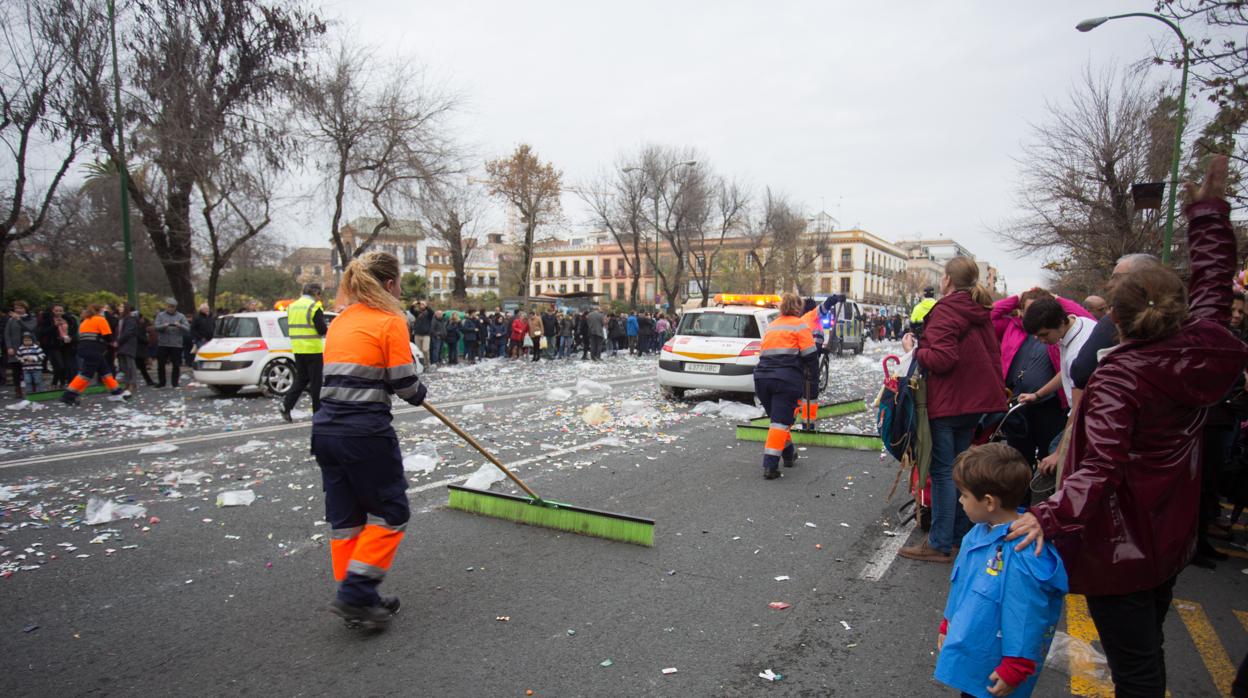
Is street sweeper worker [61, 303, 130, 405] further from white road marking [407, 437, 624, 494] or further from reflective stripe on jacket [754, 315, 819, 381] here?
reflective stripe on jacket [754, 315, 819, 381]

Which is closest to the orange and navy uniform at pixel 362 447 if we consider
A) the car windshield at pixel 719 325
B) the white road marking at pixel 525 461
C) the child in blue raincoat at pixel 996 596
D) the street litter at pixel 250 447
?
the white road marking at pixel 525 461

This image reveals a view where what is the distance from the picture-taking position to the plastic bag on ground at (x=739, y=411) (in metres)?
10.2

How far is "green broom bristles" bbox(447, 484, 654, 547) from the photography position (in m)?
4.58

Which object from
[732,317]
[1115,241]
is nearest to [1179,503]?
[732,317]

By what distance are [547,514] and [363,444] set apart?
1.89 meters

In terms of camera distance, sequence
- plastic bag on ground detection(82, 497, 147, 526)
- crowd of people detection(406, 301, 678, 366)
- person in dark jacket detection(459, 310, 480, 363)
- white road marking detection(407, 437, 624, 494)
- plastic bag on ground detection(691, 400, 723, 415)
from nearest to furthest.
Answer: plastic bag on ground detection(82, 497, 147, 526) → white road marking detection(407, 437, 624, 494) → plastic bag on ground detection(691, 400, 723, 415) → crowd of people detection(406, 301, 678, 366) → person in dark jacket detection(459, 310, 480, 363)

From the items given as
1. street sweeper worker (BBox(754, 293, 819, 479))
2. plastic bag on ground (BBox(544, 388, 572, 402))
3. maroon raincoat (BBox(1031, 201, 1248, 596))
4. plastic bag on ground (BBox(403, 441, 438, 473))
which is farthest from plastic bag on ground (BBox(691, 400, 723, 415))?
maroon raincoat (BBox(1031, 201, 1248, 596))

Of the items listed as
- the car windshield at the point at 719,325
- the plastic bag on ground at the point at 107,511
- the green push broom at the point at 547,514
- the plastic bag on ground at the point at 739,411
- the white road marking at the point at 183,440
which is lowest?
the white road marking at the point at 183,440

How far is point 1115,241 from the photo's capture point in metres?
20.9

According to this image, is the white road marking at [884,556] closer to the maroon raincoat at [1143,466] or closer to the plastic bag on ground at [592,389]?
the maroon raincoat at [1143,466]

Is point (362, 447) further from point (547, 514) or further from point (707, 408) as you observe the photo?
point (707, 408)

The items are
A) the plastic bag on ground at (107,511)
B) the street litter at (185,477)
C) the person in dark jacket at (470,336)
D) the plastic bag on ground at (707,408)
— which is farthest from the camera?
the person in dark jacket at (470,336)

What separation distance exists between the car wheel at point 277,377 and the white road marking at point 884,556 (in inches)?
433

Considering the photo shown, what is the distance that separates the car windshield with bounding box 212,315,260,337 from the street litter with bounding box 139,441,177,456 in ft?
15.1
